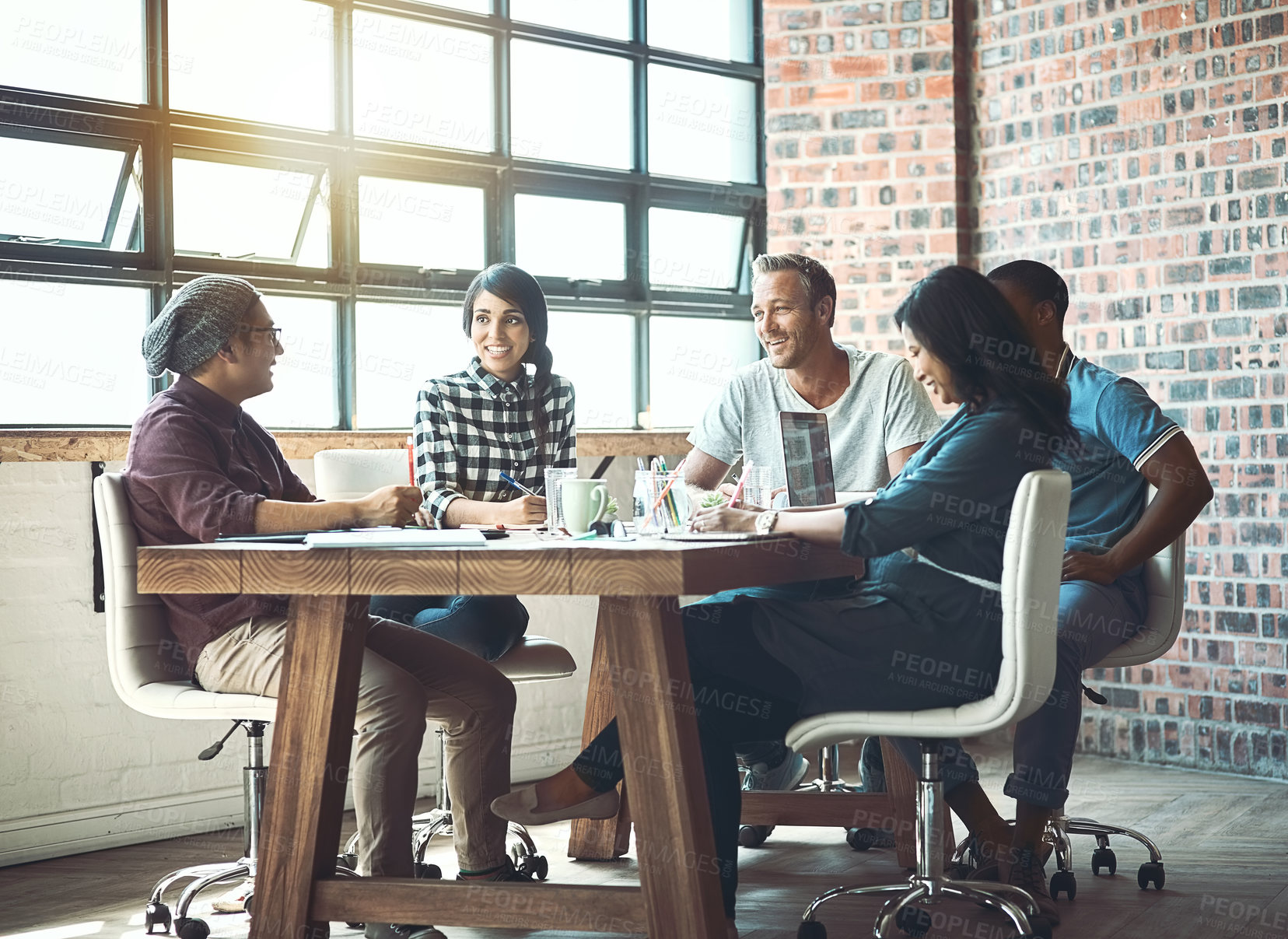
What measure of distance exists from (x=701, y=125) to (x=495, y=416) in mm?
2135

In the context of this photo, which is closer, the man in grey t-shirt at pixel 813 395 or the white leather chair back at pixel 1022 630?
the white leather chair back at pixel 1022 630

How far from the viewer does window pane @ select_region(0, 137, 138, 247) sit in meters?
3.61

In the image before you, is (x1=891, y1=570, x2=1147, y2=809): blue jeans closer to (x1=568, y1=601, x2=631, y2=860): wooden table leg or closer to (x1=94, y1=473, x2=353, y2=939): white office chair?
(x1=568, y1=601, x2=631, y2=860): wooden table leg

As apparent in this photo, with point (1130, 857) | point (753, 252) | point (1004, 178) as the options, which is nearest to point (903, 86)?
point (1004, 178)

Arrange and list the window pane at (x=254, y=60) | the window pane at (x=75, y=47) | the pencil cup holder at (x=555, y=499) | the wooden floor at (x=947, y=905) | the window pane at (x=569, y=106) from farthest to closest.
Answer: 1. the window pane at (x=569, y=106)
2. the window pane at (x=254, y=60)
3. the window pane at (x=75, y=47)
4. the wooden floor at (x=947, y=905)
5. the pencil cup holder at (x=555, y=499)

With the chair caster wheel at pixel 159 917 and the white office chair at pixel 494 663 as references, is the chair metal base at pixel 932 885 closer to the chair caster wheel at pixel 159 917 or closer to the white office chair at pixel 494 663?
the white office chair at pixel 494 663

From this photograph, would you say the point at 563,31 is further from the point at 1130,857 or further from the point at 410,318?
the point at 1130,857

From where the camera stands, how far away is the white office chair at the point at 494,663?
3191 mm

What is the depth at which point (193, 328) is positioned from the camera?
2799 mm

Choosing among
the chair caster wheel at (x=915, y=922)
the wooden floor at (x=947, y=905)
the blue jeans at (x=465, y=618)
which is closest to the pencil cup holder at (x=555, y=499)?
the blue jeans at (x=465, y=618)

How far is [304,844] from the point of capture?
7.86 feet

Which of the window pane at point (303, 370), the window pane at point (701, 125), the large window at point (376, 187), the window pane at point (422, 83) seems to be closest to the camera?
the large window at point (376, 187)

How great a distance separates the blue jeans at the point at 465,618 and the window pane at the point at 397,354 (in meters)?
1.22

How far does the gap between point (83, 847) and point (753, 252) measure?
9.84 feet
